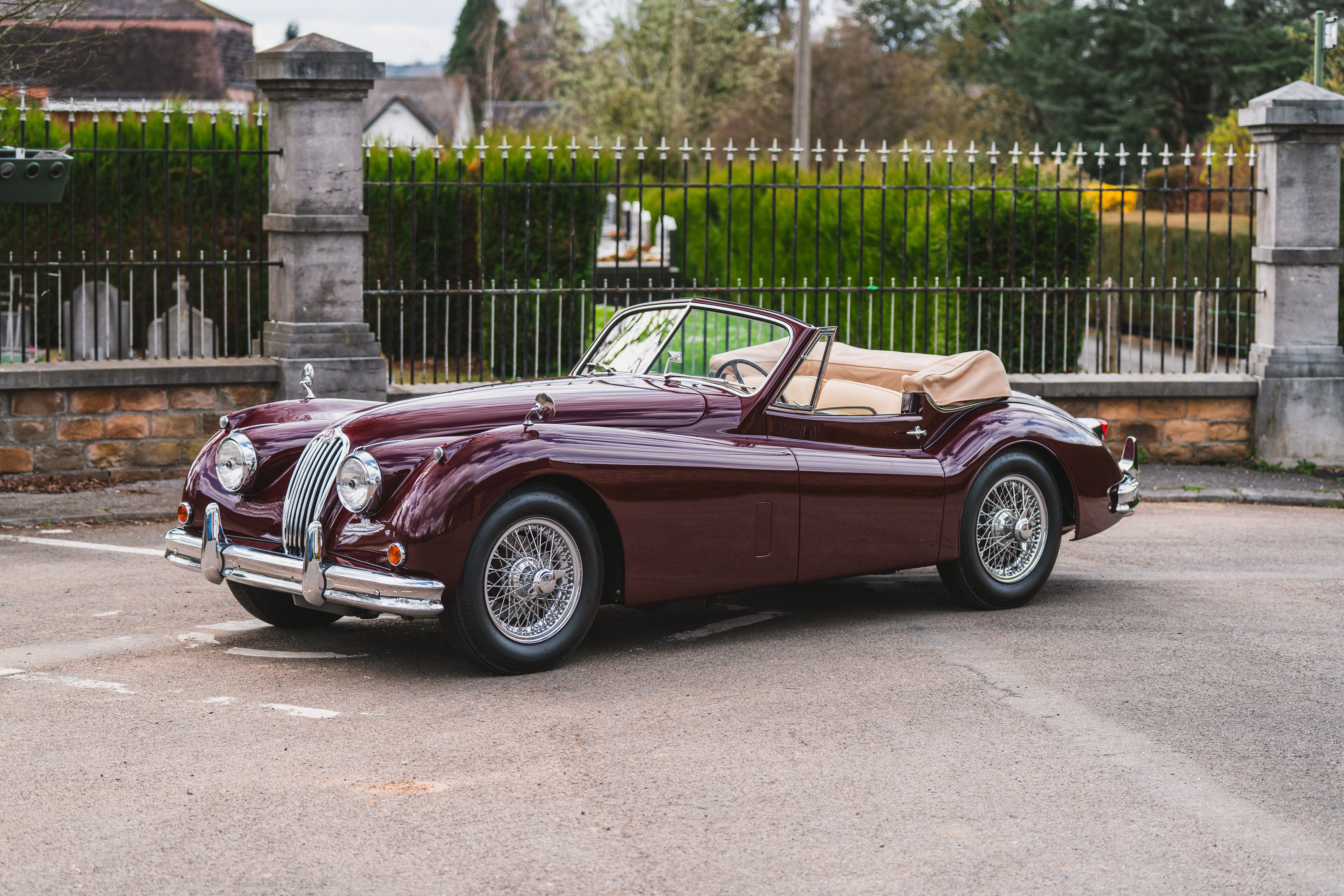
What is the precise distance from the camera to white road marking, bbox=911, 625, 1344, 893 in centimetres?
409

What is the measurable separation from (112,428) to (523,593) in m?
5.67

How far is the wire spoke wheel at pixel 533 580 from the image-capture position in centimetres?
566

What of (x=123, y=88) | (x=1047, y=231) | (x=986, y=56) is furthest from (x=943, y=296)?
(x=123, y=88)

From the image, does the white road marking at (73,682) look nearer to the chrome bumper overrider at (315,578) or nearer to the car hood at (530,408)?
the chrome bumper overrider at (315,578)

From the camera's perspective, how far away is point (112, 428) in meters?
10.3

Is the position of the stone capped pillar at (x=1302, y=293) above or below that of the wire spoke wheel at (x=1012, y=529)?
above

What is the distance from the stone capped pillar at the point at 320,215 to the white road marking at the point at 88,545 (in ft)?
6.72

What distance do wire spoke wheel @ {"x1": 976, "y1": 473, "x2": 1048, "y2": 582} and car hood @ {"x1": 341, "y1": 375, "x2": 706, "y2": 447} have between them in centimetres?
157

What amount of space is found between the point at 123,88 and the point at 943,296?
37734 mm

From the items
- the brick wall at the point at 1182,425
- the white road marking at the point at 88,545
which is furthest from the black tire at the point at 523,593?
the brick wall at the point at 1182,425

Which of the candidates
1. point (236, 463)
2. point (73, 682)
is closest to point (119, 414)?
point (236, 463)

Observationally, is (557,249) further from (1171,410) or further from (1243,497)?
(1243,497)

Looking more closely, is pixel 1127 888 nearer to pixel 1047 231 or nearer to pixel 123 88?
pixel 1047 231

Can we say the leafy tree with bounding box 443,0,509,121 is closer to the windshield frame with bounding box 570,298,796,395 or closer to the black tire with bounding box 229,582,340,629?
the windshield frame with bounding box 570,298,796,395
